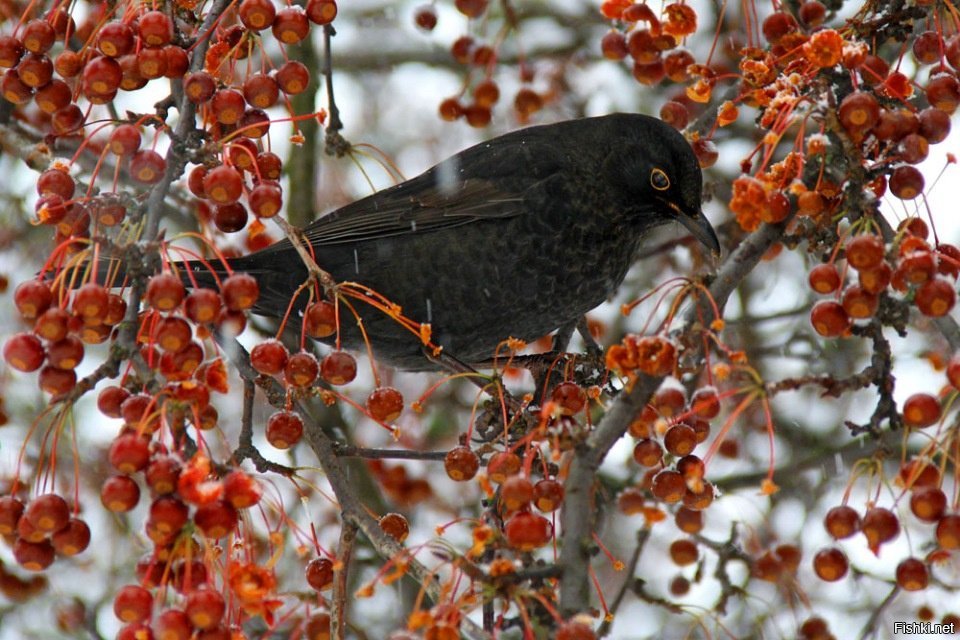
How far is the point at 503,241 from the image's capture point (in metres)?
4.30

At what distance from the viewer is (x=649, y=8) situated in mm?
3541

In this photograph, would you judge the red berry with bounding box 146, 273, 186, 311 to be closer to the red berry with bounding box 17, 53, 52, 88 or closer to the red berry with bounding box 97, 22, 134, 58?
the red berry with bounding box 97, 22, 134, 58

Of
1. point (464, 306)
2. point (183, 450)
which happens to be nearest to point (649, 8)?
point (464, 306)

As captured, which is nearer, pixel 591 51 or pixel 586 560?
pixel 586 560

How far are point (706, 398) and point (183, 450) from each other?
1132 mm

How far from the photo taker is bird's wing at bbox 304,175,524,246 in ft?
14.3

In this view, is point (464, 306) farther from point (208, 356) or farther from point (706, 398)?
point (706, 398)

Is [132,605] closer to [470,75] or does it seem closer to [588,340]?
[588,340]

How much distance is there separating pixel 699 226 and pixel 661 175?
29 cm

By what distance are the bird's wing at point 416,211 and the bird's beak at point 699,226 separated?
63cm

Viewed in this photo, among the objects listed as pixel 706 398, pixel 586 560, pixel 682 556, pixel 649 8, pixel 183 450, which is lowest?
pixel 586 560

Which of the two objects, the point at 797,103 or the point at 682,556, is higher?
the point at 797,103

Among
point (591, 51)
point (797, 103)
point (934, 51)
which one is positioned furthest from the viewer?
point (591, 51)

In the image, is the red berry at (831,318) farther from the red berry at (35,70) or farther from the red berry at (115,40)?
the red berry at (35,70)
